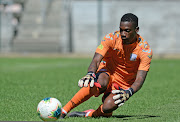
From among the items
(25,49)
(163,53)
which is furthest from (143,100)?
(25,49)

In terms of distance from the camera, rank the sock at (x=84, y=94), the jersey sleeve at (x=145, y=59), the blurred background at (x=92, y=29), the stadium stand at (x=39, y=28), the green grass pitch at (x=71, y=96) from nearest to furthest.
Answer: the sock at (x=84, y=94), the jersey sleeve at (x=145, y=59), the green grass pitch at (x=71, y=96), the blurred background at (x=92, y=29), the stadium stand at (x=39, y=28)

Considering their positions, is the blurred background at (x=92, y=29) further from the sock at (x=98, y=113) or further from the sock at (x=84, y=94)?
the sock at (x=84, y=94)

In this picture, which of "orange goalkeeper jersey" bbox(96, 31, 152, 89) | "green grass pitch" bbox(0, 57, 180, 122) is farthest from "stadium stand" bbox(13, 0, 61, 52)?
"orange goalkeeper jersey" bbox(96, 31, 152, 89)

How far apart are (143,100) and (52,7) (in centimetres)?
2055

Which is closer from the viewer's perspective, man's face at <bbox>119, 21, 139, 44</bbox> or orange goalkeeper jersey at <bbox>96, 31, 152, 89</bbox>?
man's face at <bbox>119, 21, 139, 44</bbox>

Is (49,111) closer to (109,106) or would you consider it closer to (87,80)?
(87,80)

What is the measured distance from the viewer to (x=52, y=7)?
28531 millimetres

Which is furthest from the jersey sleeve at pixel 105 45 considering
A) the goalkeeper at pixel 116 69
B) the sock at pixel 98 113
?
the sock at pixel 98 113

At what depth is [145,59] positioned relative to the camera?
6469mm

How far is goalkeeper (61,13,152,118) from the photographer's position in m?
6.22

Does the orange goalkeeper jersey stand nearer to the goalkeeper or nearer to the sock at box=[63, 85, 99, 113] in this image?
the goalkeeper

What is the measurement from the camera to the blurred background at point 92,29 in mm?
25266

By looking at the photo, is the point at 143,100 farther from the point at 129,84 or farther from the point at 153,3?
the point at 153,3

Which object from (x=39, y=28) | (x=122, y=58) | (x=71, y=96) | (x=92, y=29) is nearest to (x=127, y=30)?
(x=122, y=58)
